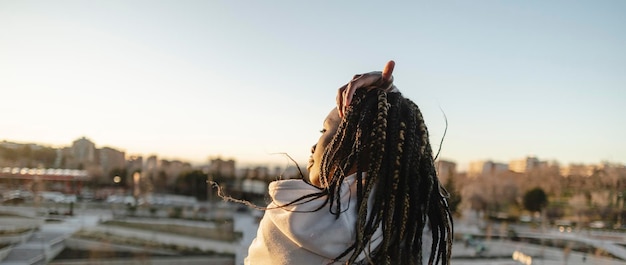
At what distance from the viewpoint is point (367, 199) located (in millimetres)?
755

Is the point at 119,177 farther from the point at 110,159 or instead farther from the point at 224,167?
the point at 224,167

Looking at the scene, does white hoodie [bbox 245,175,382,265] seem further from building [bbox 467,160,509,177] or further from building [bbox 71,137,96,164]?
building [bbox 467,160,509,177]

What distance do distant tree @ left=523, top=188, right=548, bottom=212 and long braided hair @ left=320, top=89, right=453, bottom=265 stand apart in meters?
23.5

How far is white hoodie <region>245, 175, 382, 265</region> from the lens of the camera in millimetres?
730

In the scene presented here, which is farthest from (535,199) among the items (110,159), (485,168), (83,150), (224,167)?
(83,150)

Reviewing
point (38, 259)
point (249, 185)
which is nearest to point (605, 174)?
point (38, 259)

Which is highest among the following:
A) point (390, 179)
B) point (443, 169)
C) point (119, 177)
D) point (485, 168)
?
point (390, 179)

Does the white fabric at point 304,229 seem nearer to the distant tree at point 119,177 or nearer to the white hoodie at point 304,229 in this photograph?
the white hoodie at point 304,229

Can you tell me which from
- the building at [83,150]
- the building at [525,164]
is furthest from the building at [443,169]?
the building at [525,164]

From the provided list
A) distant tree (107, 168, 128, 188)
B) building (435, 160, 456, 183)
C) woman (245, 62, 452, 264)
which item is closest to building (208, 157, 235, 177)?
distant tree (107, 168, 128, 188)

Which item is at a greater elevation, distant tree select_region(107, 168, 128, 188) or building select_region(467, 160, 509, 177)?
building select_region(467, 160, 509, 177)

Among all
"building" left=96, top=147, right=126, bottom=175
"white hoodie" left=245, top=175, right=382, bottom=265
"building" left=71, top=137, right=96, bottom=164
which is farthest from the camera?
"building" left=96, top=147, right=126, bottom=175

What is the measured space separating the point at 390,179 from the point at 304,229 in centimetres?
15

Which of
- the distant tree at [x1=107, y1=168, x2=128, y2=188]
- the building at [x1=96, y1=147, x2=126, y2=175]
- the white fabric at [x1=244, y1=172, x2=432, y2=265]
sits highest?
the white fabric at [x1=244, y1=172, x2=432, y2=265]
